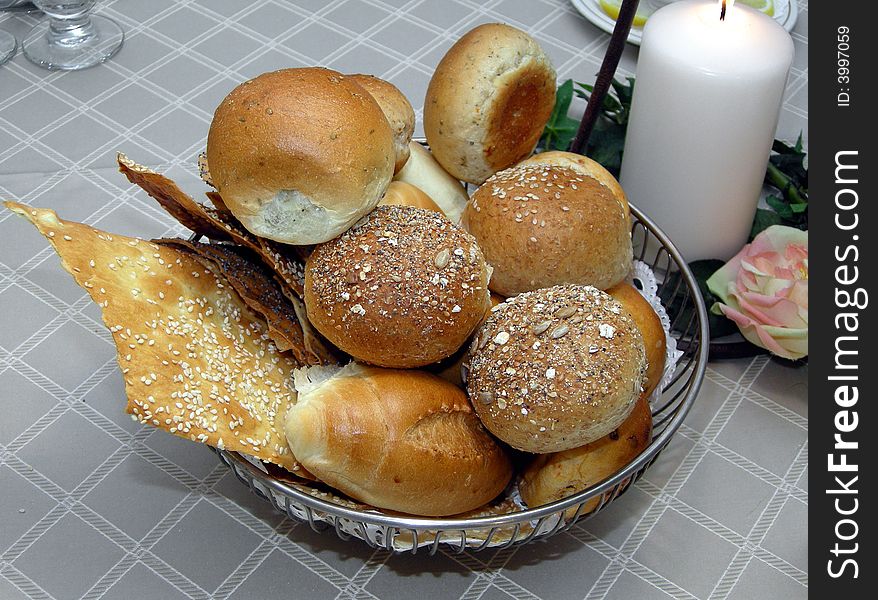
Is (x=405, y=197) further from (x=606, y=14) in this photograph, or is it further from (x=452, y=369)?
(x=606, y=14)

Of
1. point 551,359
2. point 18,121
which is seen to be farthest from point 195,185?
point 551,359

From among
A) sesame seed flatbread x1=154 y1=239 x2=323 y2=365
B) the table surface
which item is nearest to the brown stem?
the table surface

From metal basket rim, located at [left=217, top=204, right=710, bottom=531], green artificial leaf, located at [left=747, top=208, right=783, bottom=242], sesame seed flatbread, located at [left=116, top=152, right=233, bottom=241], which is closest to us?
metal basket rim, located at [left=217, top=204, right=710, bottom=531]

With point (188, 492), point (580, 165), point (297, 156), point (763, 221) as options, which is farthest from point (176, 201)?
point (763, 221)

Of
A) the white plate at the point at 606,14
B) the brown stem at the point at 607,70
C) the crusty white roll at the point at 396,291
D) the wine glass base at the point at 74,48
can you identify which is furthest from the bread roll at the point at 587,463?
the wine glass base at the point at 74,48

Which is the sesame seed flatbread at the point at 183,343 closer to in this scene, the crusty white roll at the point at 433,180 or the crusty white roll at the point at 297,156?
the crusty white roll at the point at 297,156

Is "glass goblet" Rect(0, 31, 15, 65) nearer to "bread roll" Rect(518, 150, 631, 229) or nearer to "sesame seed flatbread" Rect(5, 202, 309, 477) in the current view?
"sesame seed flatbread" Rect(5, 202, 309, 477)

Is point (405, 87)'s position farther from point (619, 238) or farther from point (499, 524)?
point (499, 524)
